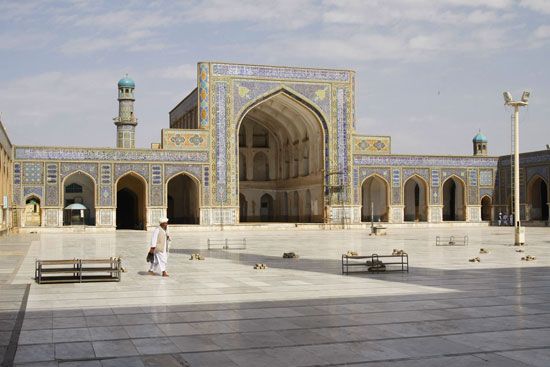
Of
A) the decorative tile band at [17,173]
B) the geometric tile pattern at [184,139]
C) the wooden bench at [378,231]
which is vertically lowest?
the wooden bench at [378,231]

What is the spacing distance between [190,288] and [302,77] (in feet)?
85.5

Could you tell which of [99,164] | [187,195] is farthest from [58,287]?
[187,195]

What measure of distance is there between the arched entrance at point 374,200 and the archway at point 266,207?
5620mm

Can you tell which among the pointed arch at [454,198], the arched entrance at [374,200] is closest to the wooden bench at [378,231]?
the arched entrance at [374,200]

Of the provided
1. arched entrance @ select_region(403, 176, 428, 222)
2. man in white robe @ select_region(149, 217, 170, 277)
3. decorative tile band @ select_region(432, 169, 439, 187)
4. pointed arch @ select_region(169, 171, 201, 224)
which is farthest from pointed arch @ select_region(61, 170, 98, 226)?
man in white robe @ select_region(149, 217, 170, 277)

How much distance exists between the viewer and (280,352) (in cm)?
550

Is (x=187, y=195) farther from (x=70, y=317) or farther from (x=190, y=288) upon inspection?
(x=70, y=317)

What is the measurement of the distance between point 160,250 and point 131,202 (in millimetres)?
27266

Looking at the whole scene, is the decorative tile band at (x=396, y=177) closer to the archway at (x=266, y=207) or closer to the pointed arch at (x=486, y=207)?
the pointed arch at (x=486, y=207)

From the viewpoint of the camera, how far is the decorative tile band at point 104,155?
30566 mm

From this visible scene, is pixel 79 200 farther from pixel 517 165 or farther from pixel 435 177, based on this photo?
pixel 517 165

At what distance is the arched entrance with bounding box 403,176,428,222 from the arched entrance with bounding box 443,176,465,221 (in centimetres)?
159

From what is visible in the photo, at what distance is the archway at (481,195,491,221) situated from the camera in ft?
126

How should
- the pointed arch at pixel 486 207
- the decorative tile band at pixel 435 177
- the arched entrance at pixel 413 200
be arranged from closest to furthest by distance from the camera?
the decorative tile band at pixel 435 177, the pointed arch at pixel 486 207, the arched entrance at pixel 413 200
